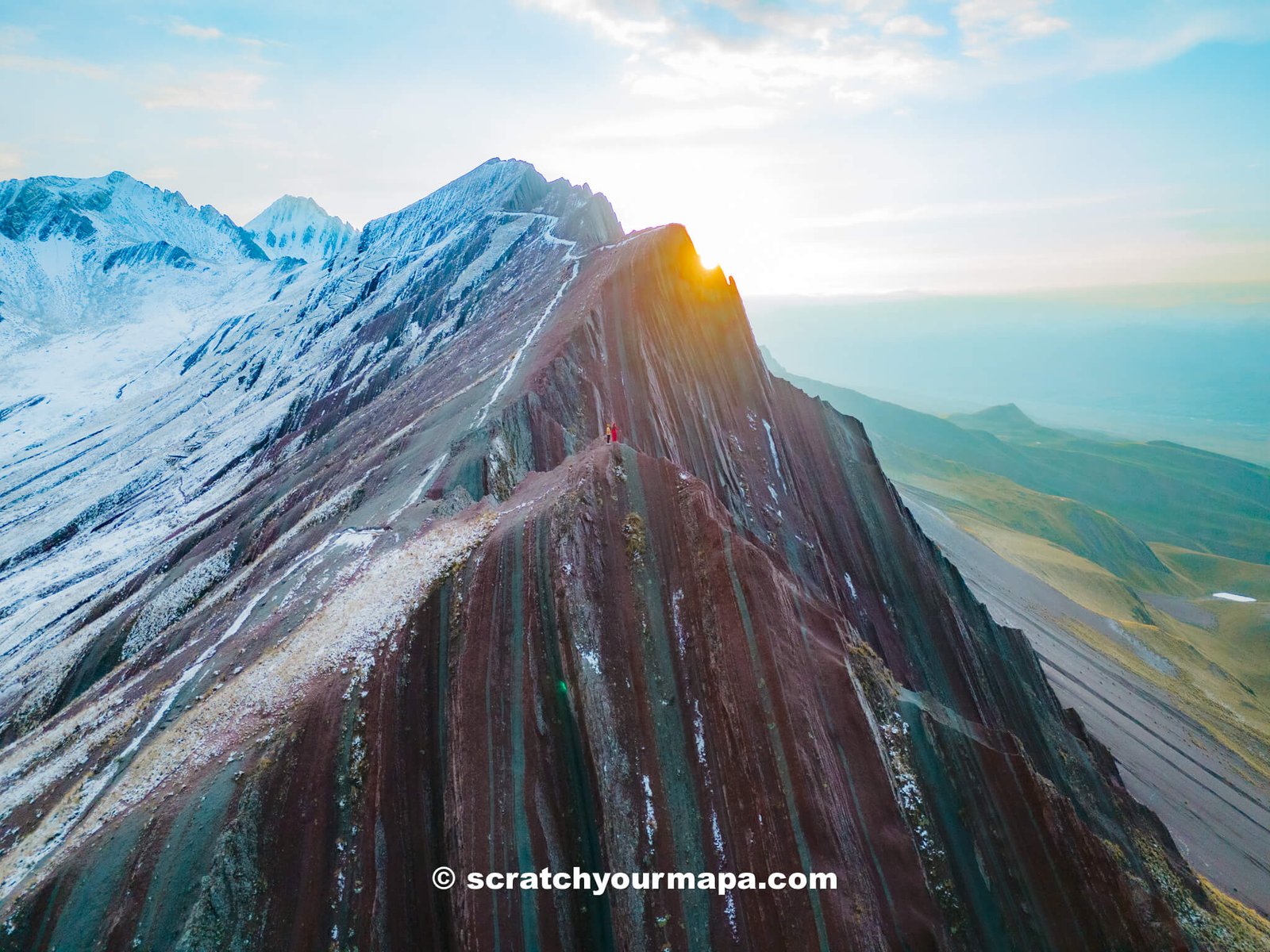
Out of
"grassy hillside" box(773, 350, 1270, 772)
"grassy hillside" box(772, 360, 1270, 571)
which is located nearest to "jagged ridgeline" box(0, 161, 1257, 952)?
"grassy hillside" box(773, 350, 1270, 772)

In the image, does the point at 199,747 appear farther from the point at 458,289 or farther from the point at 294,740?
the point at 458,289

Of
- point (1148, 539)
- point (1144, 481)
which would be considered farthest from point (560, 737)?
point (1144, 481)

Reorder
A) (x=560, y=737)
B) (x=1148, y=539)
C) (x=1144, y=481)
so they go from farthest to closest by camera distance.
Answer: (x=1144, y=481) → (x=1148, y=539) → (x=560, y=737)

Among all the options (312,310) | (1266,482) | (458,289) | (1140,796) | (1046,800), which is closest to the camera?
(1046,800)

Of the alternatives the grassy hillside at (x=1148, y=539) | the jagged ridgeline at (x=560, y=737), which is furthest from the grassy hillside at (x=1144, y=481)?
the jagged ridgeline at (x=560, y=737)

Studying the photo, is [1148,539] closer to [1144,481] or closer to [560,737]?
[1144,481]

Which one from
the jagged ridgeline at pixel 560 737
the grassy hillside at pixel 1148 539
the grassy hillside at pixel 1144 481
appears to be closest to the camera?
the jagged ridgeline at pixel 560 737

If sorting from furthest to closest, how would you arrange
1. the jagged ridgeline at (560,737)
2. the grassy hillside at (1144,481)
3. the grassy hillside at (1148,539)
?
the grassy hillside at (1144,481) < the grassy hillside at (1148,539) < the jagged ridgeline at (560,737)

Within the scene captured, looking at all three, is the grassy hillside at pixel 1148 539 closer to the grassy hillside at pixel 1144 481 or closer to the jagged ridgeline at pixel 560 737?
the grassy hillside at pixel 1144 481

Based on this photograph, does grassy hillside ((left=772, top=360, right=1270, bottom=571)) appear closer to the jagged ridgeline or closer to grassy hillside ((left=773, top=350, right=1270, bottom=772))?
grassy hillside ((left=773, top=350, right=1270, bottom=772))

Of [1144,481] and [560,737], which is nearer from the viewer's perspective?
[560,737]

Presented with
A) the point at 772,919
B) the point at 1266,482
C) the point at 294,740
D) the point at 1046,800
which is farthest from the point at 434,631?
the point at 1266,482
